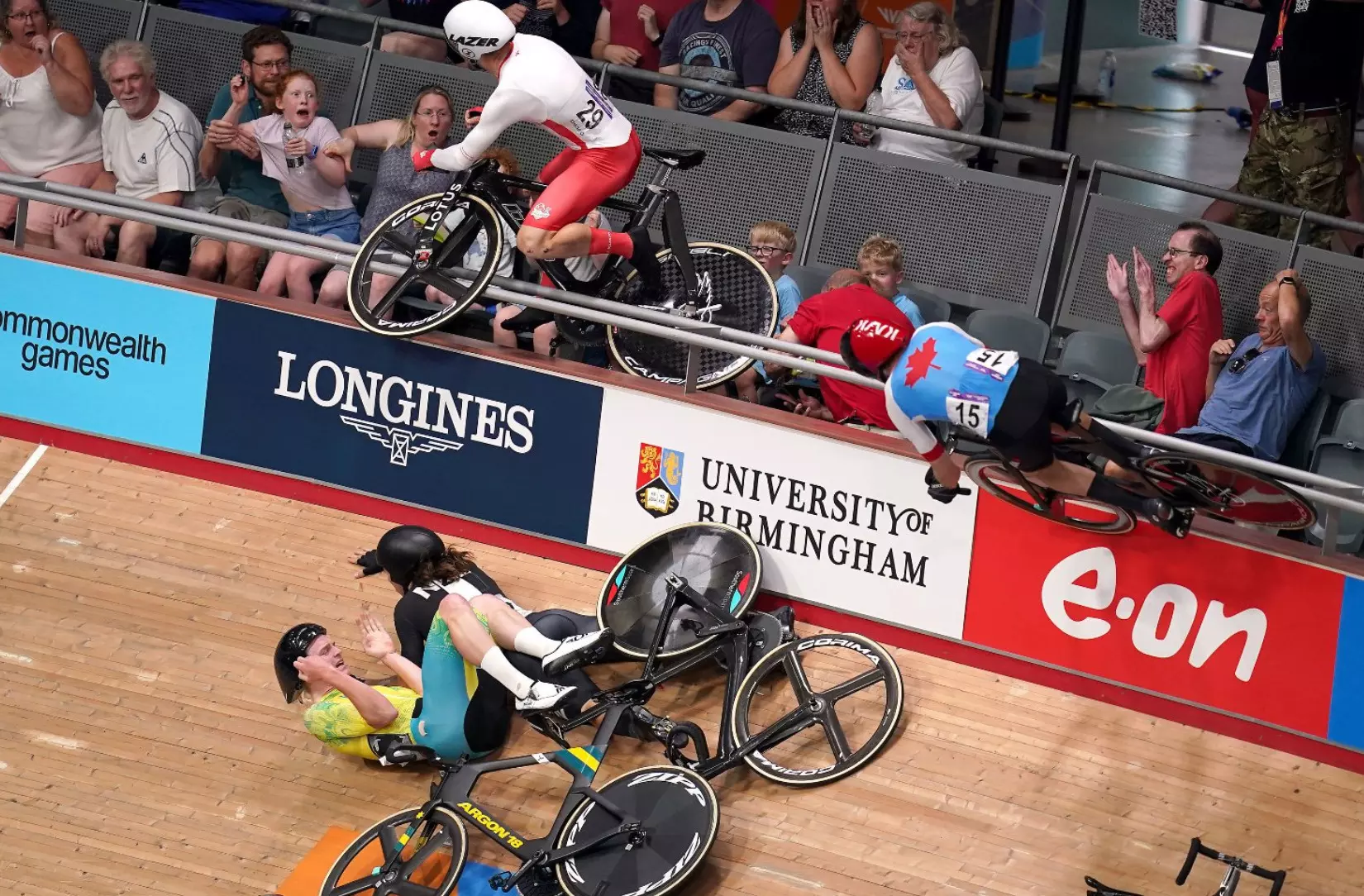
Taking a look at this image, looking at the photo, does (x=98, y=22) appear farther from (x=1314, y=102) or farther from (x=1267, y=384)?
(x=1267, y=384)

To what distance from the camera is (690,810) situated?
6961 mm

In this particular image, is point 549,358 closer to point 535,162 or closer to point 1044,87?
point 535,162

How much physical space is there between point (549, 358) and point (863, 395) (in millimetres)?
1588

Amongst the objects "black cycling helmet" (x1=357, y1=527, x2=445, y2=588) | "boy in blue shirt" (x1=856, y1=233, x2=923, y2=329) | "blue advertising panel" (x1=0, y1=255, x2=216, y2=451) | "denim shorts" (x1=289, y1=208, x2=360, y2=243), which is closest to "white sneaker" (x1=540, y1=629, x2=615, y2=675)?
"black cycling helmet" (x1=357, y1=527, x2=445, y2=588)

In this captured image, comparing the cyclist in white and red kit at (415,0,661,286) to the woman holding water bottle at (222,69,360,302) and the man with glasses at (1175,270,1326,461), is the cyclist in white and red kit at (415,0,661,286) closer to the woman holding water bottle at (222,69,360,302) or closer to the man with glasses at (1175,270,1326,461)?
the woman holding water bottle at (222,69,360,302)

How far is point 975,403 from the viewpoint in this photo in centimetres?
677

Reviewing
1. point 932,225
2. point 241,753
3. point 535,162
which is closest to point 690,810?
point 241,753

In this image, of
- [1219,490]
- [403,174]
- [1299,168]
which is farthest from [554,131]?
[1299,168]

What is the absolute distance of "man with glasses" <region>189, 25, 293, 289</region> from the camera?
30.1ft

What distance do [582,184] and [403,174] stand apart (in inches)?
60.8

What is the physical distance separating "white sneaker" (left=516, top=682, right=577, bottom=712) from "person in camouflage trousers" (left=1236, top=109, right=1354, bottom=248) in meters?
4.63

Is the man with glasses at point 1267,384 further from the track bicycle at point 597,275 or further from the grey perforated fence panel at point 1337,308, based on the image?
the track bicycle at point 597,275

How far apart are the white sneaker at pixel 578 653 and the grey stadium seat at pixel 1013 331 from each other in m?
2.83

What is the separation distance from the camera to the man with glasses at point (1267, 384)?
7.91 metres
